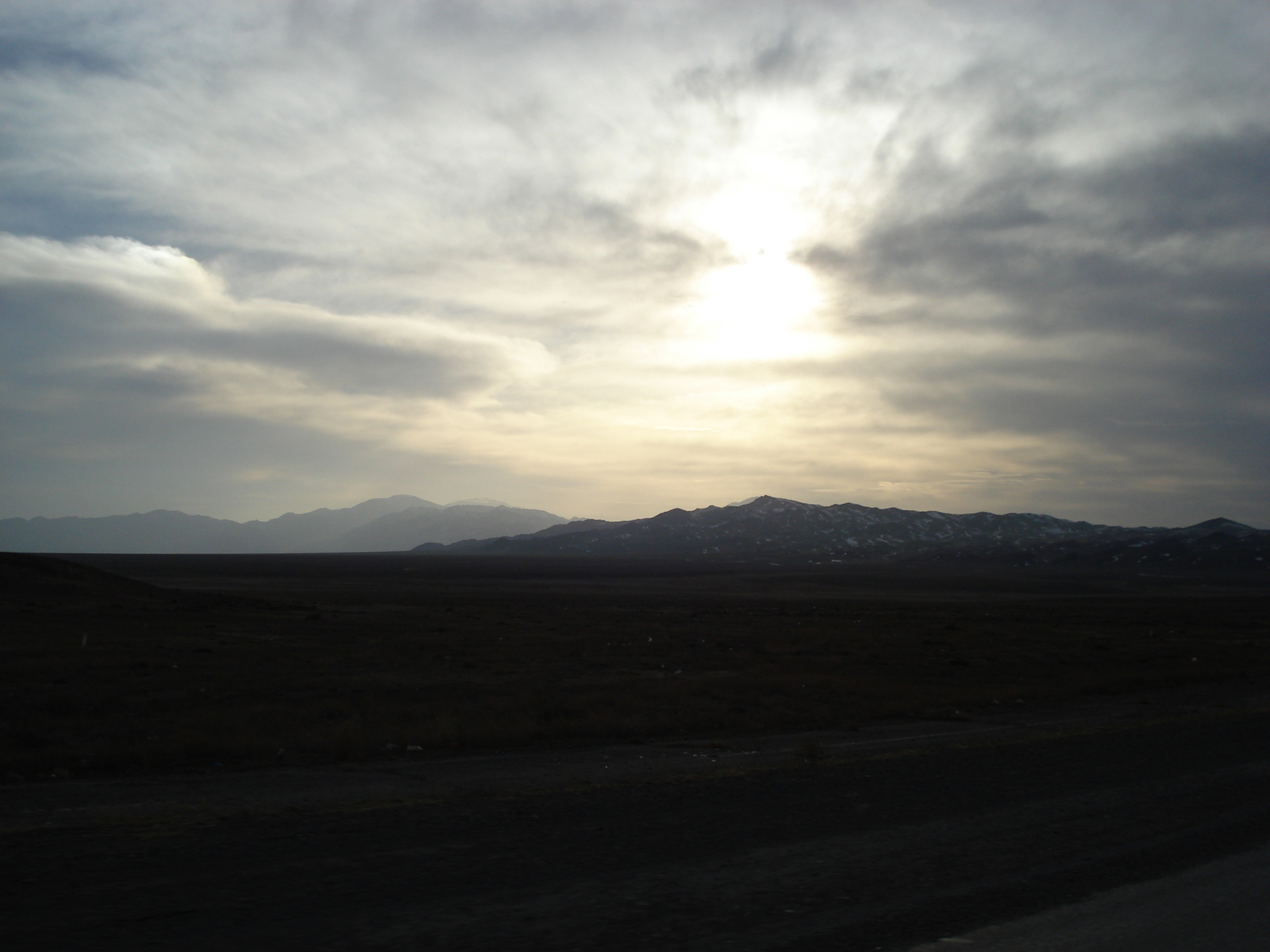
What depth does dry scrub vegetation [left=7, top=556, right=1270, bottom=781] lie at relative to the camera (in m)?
15.3

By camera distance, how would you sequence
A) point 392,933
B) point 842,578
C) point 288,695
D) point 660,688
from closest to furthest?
point 392,933
point 288,695
point 660,688
point 842,578

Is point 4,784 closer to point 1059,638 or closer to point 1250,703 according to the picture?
point 1250,703

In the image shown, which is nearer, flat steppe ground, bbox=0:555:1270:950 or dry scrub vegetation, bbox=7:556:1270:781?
flat steppe ground, bbox=0:555:1270:950

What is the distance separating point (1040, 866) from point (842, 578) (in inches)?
5436

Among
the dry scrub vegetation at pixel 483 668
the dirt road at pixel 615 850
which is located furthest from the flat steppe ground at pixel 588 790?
the dry scrub vegetation at pixel 483 668

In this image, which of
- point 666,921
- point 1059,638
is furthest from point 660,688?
point 1059,638

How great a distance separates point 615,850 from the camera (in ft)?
27.2

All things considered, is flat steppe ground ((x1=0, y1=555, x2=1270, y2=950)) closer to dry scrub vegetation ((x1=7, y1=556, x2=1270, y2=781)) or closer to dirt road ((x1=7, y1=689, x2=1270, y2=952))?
dirt road ((x1=7, y1=689, x2=1270, y2=952))

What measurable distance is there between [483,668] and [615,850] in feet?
63.9

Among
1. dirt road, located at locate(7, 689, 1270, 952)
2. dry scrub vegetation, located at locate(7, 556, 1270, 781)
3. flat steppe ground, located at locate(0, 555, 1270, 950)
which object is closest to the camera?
dirt road, located at locate(7, 689, 1270, 952)

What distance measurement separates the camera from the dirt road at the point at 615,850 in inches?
243

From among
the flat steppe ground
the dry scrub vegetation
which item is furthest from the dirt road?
the dry scrub vegetation

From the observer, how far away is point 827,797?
10.7 meters

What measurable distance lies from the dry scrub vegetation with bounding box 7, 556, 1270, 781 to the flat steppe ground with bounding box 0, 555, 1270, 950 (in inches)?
6.3
